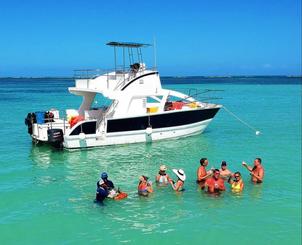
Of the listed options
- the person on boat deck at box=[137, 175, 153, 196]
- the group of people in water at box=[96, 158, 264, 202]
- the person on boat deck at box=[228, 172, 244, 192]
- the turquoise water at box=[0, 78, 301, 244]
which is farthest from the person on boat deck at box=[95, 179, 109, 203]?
the person on boat deck at box=[228, 172, 244, 192]

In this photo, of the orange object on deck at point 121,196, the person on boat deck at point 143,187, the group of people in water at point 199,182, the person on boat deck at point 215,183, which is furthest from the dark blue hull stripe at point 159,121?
the person on boat deck at point 215,183

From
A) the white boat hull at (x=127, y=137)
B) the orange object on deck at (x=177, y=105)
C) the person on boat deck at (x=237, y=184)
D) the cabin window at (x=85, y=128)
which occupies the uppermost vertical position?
the orange object on deck at (x=177, y=105)

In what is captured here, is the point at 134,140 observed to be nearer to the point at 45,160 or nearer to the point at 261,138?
the point at 45,160

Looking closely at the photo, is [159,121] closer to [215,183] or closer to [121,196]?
[215,183]

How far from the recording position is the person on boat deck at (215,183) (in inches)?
535

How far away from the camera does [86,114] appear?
22234 millimetres

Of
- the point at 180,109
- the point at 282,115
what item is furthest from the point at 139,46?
the point at 282,115

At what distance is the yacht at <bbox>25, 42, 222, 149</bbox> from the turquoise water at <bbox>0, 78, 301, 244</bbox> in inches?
25.2

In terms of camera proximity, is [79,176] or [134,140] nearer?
[79,176]

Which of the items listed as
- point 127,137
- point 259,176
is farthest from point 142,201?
point 127,137

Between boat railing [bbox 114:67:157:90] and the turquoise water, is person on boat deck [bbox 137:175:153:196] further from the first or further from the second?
boat railing [bbox 114:67:157:90]

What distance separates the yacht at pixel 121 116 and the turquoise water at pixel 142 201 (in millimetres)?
641

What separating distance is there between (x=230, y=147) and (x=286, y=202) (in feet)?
27.2

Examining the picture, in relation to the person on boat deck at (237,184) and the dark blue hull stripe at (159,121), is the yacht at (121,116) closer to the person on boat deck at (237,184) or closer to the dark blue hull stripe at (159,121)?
the dark blue hull stripe at (159,121)
